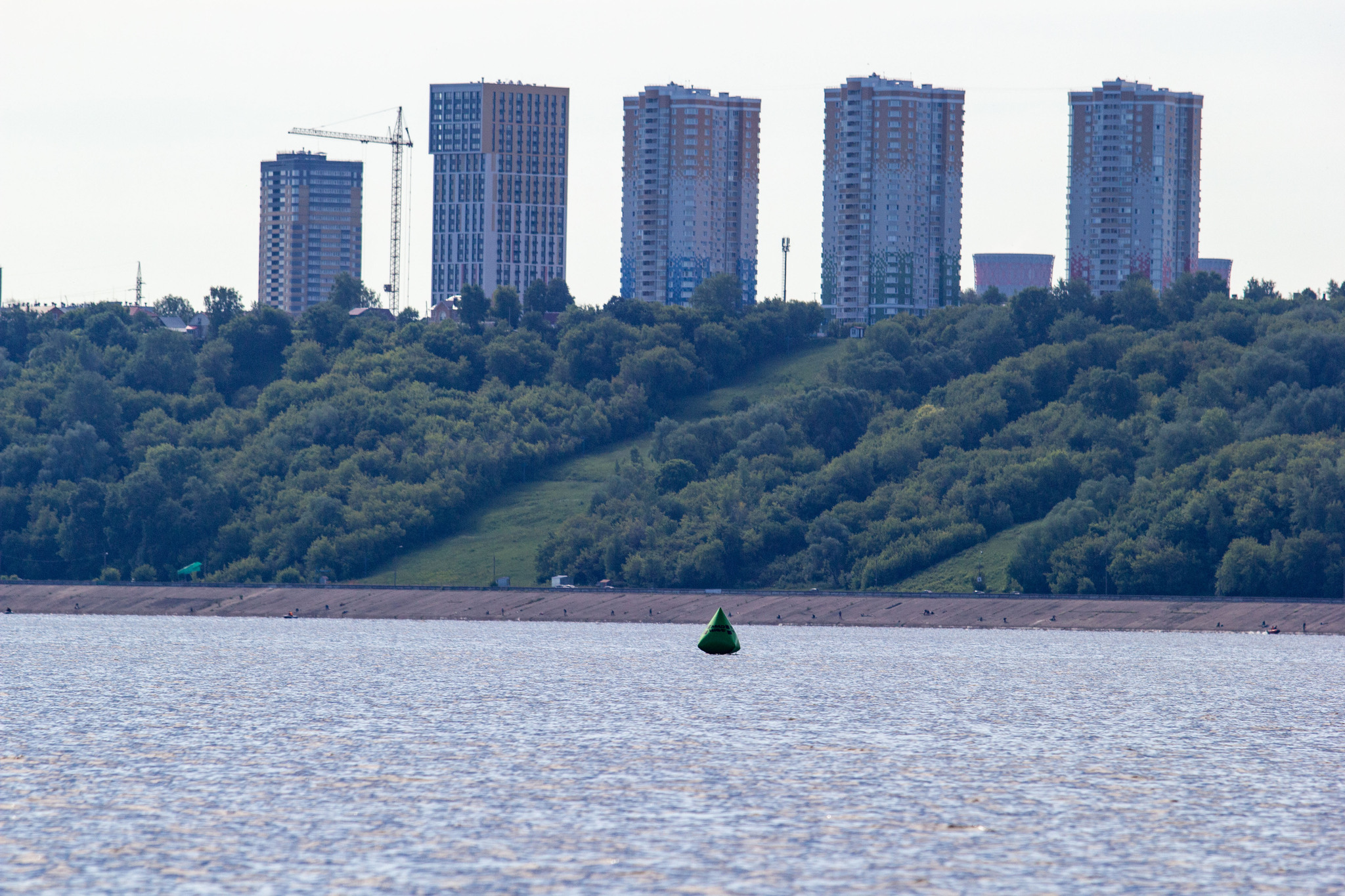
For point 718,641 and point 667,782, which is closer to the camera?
point 667,782

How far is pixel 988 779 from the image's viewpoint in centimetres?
7431

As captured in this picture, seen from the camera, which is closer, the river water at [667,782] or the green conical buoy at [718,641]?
the river water at [667,782]

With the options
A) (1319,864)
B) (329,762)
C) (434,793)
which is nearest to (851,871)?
(1319,864)

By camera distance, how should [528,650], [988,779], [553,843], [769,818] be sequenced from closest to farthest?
[553,843]
[769,818]
[988,779]
[528,650]

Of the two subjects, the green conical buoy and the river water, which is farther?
the green conical buoy

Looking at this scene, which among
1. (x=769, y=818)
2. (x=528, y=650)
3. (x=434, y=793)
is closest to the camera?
(x=769, y=818)

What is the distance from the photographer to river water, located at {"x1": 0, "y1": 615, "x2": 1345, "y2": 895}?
53.0m

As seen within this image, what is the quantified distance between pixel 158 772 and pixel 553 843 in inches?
944

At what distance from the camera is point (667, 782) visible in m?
72.4

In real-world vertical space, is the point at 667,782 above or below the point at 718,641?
above

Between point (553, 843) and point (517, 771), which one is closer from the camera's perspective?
point (553, 843)

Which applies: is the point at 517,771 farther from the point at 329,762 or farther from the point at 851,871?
the point at 851,871

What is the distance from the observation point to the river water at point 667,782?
53031 millimetres

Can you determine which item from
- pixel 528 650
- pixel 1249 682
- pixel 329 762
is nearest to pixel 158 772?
pixel 329 762
